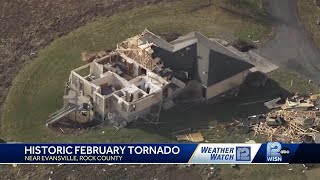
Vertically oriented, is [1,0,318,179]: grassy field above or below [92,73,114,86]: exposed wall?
below

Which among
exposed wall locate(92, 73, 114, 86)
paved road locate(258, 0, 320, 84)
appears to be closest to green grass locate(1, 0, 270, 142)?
paved road locate(258, 0, 320, 84)

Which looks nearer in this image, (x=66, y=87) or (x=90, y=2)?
(x=66, y=87)

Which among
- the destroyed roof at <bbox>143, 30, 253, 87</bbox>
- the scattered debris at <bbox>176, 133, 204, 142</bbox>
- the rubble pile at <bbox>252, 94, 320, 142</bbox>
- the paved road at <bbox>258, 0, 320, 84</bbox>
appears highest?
the destroyed roof at <bbox>143, 30, 253, 87</bbox>

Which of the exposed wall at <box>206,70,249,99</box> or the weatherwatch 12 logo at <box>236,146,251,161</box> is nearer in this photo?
the weatherwatch 12 logo at <box>236,146,251,161</box>

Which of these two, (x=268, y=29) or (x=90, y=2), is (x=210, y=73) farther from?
(x=90, y=2)

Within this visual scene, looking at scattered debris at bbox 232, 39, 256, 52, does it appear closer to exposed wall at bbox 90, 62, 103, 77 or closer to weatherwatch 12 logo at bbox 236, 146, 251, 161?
exposed wall at bbox 90, 62, 103, 77

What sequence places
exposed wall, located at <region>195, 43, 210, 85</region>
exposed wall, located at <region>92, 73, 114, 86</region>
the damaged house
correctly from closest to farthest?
the damaged house < exposed wall, located at <region>92, 73, 114, 86</region> < exposed wall, located at <region>195, 43, 210, 85</region>

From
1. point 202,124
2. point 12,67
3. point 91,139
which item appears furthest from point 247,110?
point 12,67

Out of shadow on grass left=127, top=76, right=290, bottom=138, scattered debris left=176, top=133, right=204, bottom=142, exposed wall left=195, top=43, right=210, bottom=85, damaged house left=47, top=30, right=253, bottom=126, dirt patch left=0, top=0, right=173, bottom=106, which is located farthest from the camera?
dirt patch left=0, top=0, right=173, bottom=106

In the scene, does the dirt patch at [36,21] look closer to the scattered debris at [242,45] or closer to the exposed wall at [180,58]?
the scattered debris at [242,45]
